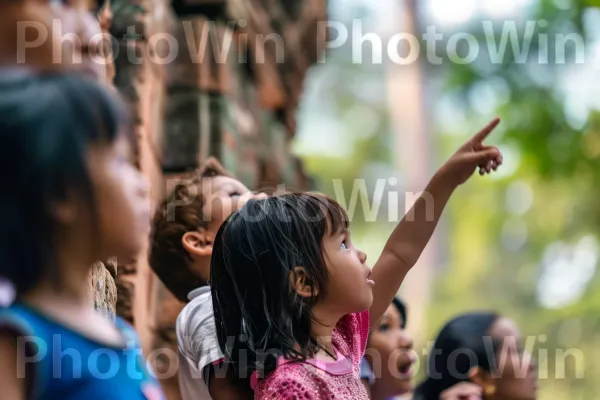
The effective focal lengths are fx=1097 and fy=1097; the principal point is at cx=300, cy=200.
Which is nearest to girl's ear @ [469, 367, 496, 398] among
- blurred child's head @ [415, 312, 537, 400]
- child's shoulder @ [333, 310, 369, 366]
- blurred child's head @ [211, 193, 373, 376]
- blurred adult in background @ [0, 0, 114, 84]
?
blurred child's head @ [415, 312, 537, 400]

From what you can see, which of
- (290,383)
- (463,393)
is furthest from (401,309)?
(290,383)

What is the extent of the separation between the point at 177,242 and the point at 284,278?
0.87 meters

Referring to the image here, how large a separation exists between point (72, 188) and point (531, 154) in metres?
9.19

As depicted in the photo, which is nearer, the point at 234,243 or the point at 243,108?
the point at 234,243

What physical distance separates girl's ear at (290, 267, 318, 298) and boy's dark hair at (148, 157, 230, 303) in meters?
0.79

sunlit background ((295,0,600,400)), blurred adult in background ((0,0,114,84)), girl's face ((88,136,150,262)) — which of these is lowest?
sunlit background ((295,0,600,400))

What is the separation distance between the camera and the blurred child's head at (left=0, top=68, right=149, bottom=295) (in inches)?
66.4

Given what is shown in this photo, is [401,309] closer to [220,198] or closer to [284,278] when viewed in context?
[220,198]

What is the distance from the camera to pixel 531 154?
10547 millimetres

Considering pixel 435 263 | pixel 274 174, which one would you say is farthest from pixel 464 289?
pixel 274 174

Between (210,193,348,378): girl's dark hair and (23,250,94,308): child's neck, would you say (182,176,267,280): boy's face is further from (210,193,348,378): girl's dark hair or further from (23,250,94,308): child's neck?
(23,250,94,308): child's neck

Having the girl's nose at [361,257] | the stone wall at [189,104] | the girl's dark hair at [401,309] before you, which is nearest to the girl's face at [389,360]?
the girl's dark hair at [401,309]

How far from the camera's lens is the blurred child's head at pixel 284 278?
253cm

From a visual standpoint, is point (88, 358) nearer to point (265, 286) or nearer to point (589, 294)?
point (265, 286)
